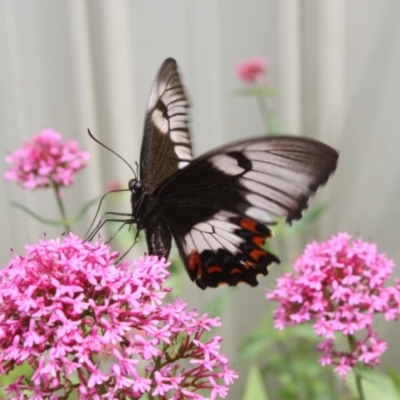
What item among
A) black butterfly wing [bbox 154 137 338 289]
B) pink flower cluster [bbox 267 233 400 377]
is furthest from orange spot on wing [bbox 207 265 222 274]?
pink flower cluster [bbox 267 233 400 377]

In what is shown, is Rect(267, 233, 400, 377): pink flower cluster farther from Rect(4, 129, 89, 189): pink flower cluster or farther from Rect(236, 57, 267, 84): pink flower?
Rect(236, 57, 267, 84): pink flower

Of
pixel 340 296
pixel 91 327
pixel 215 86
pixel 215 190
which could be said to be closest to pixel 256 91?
pixel 215 86

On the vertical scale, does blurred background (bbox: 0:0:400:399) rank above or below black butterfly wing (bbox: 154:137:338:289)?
above

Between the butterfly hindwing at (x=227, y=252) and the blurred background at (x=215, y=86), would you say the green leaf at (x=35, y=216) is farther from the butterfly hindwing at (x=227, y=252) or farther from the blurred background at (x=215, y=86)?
the blurred background at (x=215, y=86)

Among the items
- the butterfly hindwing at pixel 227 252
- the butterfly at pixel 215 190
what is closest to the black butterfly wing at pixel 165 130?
the butterfly at pixel 215 190

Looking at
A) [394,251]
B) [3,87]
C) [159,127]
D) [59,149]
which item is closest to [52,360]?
[159,127]

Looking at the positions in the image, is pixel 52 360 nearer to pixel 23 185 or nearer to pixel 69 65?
pixel 23 185

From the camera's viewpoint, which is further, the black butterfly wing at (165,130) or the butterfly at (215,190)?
the black butterfly wing at (165,130)
